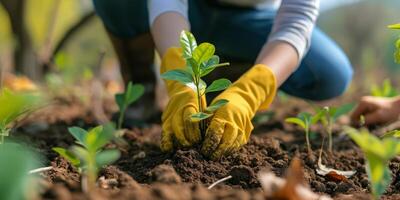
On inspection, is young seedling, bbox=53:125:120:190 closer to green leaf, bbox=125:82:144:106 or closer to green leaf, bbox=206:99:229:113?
green leaf, bbox=206:99:229:113

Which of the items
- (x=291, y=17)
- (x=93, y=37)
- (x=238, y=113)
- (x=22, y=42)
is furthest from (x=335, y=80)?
(x=93, y=37)

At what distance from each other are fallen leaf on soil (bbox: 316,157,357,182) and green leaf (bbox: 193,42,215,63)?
1.31 feet

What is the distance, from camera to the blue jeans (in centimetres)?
229

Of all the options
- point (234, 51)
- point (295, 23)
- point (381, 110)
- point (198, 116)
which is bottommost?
point (198, 116)

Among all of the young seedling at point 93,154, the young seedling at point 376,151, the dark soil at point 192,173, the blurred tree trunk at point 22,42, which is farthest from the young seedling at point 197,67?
the blurred tree trunk at point 22,42

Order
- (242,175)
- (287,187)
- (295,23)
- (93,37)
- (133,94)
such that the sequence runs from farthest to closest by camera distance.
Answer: (93,37) → (133,94) → (295,23) → (242,175) → (287,187)

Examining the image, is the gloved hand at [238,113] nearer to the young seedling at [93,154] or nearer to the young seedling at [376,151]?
the young seedling at [93,154]

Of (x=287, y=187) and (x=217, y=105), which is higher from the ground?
(x=217, y=105)

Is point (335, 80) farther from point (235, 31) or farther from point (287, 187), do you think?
point (287, 187)

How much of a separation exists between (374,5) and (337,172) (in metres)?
20.3

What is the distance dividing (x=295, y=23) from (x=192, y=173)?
2.23 ft

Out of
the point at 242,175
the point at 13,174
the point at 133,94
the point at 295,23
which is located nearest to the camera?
the point at 13,174

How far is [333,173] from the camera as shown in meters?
1.33

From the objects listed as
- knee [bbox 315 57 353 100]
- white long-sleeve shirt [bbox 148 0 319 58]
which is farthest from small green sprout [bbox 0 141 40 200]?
knee [bbox 315 57 353 100]
